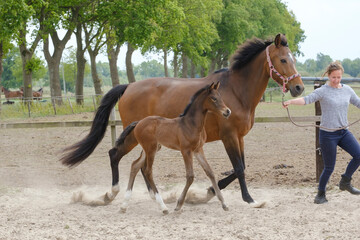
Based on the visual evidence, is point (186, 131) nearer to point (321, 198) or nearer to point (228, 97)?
point (228, 97)

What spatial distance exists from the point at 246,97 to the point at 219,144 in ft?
19.9

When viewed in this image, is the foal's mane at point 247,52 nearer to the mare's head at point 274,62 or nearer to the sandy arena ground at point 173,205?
the mare's head at point 274,62

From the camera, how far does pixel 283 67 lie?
5781 mm

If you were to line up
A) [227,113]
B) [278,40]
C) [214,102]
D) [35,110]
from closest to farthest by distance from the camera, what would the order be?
[227,113] < [214,102] < [278,40] < [35,110]

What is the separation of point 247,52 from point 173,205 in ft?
7.34

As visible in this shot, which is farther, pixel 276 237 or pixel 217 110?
pixel 217 110

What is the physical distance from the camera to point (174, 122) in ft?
18.3

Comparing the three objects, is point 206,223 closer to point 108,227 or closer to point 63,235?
point 108,227

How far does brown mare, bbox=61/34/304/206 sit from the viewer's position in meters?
5.90

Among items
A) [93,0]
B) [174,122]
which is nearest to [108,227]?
[174,122]

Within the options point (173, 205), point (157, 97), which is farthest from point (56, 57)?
point (173, 205)

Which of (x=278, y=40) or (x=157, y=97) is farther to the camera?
(x=157, y=97)

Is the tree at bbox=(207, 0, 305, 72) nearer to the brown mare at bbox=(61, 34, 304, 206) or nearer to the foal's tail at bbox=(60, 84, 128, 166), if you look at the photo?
the foal's tail at bbox=(60, 84, 128, 166)

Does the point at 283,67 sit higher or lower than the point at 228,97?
higher
